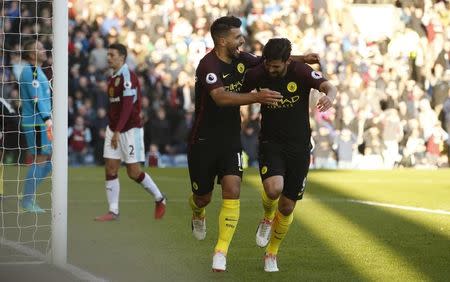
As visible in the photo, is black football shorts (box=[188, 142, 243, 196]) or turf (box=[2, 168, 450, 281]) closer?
turf (box=[2, 168, 450, 281])

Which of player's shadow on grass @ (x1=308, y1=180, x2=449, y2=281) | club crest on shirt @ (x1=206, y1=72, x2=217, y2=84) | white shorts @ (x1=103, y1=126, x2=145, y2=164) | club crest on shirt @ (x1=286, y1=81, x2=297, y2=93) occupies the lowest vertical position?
player's shadow on grass @ (x1=308, y1=180, x2=449, y2=281)

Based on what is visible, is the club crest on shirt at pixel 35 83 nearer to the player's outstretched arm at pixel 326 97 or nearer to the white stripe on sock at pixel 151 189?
the white stripe on sock at pixel 151 189

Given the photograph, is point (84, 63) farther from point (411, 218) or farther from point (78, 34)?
point (411, 218)

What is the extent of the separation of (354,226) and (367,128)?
14.1 meters

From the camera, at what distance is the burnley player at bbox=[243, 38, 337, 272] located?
32.7 feet

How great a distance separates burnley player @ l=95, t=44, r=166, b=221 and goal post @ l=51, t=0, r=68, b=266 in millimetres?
3907

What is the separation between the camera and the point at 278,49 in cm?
963

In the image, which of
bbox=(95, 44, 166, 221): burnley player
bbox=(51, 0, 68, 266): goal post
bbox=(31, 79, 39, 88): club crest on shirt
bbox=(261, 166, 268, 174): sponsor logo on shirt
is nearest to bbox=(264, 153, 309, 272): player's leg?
bbox=(261, 166, 268, 174): sponsor logo on shirt

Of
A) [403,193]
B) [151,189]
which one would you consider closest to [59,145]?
[151,189]

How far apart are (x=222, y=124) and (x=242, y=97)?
86cm

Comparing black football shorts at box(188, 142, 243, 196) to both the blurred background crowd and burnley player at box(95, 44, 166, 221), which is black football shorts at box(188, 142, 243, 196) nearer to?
burnley player at box(95, 44, 166, 221)

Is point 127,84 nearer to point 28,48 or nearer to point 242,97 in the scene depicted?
point 28,48

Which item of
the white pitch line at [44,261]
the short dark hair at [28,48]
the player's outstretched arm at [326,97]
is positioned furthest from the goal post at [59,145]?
the short dark hair at [28,48]

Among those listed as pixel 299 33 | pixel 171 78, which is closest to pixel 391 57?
pixel 299 33
